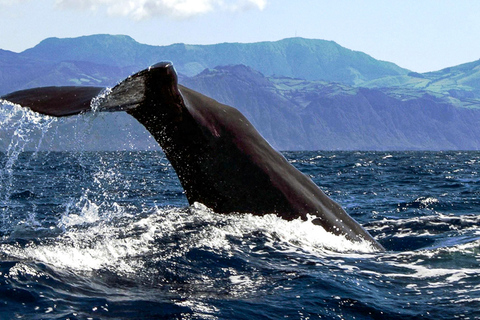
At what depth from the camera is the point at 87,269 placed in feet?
16.5

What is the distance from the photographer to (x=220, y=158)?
5.43m

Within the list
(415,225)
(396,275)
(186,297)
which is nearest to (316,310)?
(186,297)

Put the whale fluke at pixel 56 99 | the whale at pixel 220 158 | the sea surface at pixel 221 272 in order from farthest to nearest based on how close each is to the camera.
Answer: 1. the whale at pixel 220 158
2. the sea surface at pixel 221 272
3. the whale fluke at pixel 56 99

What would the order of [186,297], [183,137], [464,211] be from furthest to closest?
1. [464,211]
2. [183,137]
3. [186,297]

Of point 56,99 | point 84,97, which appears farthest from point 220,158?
point 56,99

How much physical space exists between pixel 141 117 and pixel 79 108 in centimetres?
88

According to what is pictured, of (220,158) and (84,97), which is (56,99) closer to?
(84,97)

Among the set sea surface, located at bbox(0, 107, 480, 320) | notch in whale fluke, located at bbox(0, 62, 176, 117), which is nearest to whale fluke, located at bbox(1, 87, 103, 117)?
notch in whale fluke, located at bbox(0, 62, 176, 117)

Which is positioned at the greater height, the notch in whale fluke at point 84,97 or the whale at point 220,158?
the notch in whale fluke at point 84,97

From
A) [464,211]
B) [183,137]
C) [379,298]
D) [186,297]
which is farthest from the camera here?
[464,211]

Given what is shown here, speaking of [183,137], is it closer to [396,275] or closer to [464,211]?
[396,275]

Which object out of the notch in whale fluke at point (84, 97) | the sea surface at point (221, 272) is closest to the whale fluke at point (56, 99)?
the notch in whale fluke at point (84, 97)

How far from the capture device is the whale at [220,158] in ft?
16.3

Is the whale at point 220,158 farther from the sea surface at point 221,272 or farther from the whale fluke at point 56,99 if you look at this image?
the sea surface at point 221,272
